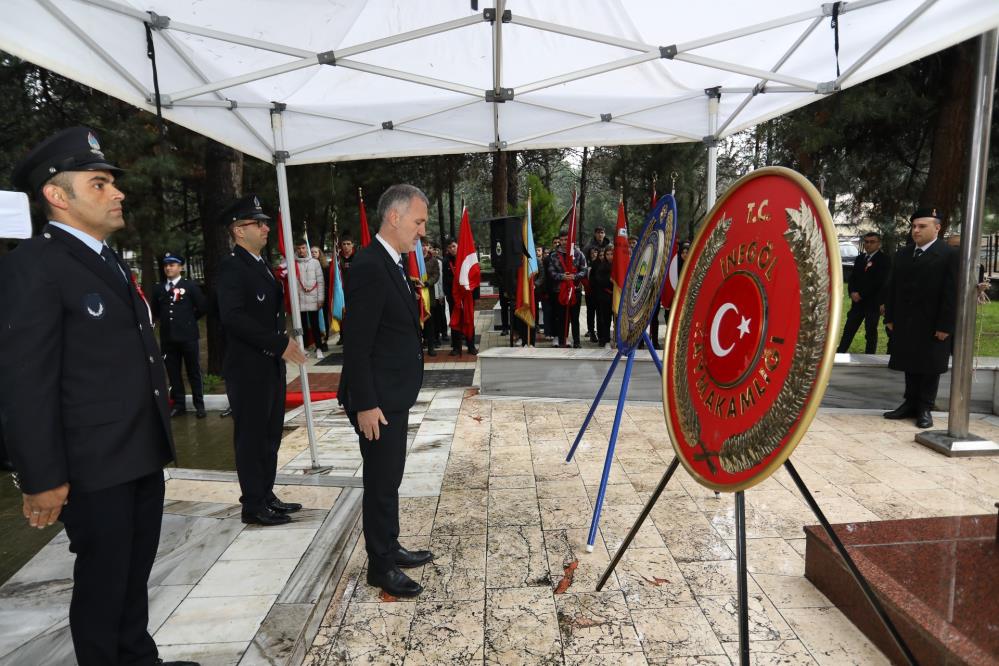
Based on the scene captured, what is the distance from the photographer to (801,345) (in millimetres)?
1472

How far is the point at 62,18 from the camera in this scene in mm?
2635

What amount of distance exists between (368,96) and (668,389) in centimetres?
353

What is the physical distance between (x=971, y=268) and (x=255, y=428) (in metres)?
4.93

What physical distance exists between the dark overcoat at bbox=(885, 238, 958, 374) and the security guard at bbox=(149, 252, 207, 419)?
6.69m

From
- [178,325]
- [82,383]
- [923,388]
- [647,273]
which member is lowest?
[923,388]

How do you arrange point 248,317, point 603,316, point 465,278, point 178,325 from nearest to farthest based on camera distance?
point 248,317
point 178,325
point 465,278
point 603,316

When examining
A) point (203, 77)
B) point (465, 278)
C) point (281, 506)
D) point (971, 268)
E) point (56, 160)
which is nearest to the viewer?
point (56, 160)

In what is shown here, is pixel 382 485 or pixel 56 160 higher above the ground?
pixel 56 160

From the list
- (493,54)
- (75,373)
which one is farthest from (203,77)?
(75,373)

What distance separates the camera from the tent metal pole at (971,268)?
3912 millimetres

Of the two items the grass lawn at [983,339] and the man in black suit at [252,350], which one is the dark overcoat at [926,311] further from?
the man in black suit at [252,350]

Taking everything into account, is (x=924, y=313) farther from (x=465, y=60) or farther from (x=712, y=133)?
(x=465, y=60)

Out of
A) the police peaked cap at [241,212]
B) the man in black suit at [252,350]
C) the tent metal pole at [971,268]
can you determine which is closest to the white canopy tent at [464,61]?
the police peaked cap at [241,212]

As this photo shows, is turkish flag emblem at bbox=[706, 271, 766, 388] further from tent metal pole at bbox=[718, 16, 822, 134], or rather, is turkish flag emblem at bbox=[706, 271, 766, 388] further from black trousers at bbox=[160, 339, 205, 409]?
black trousers at bbox=[160, 339, 205, 409]
